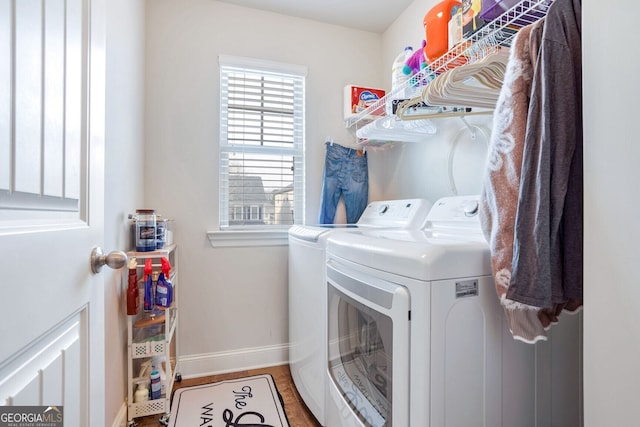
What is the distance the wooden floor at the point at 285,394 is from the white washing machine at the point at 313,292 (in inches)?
2.7

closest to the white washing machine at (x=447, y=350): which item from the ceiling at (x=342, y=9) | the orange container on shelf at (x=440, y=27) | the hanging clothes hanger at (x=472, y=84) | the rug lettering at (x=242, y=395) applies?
the hanging clothes hanger at (x=472, y=84)

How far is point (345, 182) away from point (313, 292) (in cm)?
100

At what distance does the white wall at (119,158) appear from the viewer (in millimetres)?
1279

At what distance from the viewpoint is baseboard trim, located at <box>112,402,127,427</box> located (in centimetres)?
138

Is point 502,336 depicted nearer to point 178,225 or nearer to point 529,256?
point 529,256

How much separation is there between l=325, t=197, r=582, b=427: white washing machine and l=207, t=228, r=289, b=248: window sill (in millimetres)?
1140

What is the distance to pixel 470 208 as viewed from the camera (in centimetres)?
132

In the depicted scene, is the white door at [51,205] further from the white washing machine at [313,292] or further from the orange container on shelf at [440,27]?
the orange container on shelf at [440,27]

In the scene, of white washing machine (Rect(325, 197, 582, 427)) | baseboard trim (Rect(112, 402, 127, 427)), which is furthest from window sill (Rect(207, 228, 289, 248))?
white washing machine (Rect(325, 197, 582, 427))

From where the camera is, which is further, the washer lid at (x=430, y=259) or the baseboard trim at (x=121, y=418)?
the baseboard trim at (x=121, y=418)

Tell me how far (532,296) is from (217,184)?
6.06ft

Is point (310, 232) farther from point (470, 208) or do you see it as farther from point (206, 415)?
point (206, 415)

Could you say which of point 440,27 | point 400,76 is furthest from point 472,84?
point 400,76

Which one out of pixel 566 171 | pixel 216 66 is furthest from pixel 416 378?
pixel 216 66
